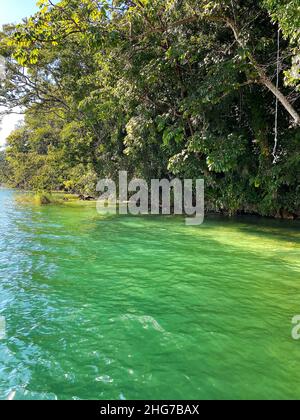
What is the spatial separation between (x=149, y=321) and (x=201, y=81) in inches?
355

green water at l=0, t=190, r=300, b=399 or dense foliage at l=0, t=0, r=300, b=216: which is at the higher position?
dense foliage at l=0, t=0, r=300, b=216

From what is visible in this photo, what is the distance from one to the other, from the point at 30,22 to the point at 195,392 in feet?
25.8

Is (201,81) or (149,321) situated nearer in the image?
(149,321)

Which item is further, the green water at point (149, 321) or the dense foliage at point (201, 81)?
the dense foliage at point (201, 81)

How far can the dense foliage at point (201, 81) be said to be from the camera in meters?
8.21

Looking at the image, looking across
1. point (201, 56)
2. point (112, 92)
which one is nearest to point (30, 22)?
point (112, 92)

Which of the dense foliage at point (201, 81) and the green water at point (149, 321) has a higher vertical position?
the dense foliage at point (201, 81)

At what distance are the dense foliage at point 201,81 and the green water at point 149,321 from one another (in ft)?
13.2

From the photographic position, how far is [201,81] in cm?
1088

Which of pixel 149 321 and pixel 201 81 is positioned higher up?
pixel 201 81

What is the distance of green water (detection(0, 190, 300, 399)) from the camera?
2.66 m

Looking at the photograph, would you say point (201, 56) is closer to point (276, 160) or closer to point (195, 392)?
point (276, 160)

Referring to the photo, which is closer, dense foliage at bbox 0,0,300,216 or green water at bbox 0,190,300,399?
green water at bbox 0,190,300,399

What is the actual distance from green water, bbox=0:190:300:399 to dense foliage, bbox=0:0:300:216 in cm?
402
